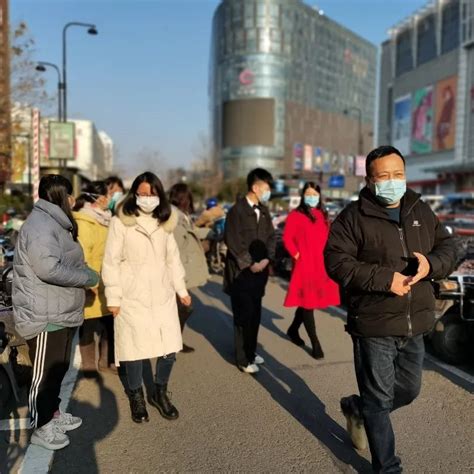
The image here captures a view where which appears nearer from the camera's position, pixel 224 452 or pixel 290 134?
pixel 224 452

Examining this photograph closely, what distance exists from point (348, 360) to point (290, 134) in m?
95.3

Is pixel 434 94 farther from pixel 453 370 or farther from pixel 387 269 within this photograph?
pixel 387 269

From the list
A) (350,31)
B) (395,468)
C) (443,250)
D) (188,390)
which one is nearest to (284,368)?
(188,390)

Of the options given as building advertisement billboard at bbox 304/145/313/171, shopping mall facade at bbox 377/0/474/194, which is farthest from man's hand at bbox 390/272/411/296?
building advertisement billboard at bbox 304/145/313/171

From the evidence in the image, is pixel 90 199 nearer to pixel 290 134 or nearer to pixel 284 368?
pixel 284 368

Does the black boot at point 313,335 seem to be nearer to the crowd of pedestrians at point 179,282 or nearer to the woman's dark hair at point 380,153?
the crowd of pedestrians at point 179,282

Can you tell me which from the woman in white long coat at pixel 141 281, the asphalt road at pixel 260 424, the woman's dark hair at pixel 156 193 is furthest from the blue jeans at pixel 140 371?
the woman's dark hair at pixel 156 193

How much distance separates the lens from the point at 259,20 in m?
92.3

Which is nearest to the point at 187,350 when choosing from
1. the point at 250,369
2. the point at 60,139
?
the point at 250,369

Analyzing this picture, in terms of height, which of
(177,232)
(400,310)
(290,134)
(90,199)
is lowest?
(400,310)

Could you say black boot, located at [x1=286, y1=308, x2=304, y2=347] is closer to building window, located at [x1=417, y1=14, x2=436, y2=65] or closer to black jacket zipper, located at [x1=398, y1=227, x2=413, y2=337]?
black jacket zipper, located at [x1=398, y1=227, x2=413, y2=337]

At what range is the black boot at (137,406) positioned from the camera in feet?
13.0

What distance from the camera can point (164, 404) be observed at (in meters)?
4.09

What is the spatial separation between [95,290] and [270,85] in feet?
305
